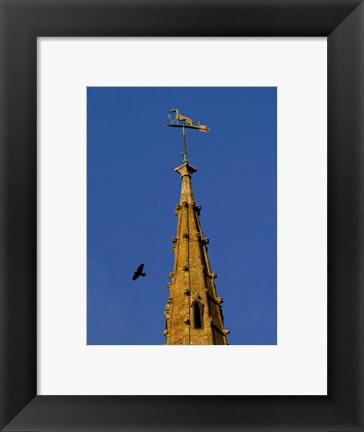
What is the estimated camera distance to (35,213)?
652cm

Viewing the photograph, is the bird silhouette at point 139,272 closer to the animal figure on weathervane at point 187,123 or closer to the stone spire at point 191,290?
the animal figure on weathervane at point 187,123

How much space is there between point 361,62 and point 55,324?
349 cm

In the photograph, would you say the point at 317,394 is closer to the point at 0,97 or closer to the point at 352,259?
the point at 352,259

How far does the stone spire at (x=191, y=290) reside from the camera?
1811 cm

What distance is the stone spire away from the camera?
18109mm

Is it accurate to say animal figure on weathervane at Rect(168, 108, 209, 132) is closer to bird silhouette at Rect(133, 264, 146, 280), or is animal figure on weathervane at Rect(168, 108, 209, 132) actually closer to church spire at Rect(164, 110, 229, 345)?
bird silhouette at Rect(133, 264, 146, 280)

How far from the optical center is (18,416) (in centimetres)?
633

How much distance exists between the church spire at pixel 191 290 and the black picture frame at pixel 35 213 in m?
10.6

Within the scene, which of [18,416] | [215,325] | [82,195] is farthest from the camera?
[215,325]

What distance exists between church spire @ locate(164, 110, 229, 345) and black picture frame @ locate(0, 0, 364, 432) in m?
10.6

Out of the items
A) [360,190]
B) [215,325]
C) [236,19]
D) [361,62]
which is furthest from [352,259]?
[215,325]

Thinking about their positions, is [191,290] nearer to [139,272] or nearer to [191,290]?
[191,290]

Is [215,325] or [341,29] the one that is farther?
[215,325]

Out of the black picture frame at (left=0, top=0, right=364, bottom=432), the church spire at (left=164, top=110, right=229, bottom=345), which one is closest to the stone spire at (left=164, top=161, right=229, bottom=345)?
the church spire at (left=164, top=110, right=229, bottom=345)
